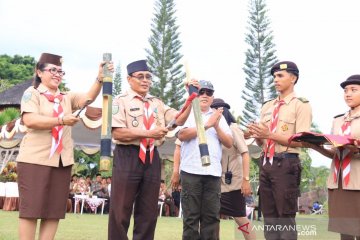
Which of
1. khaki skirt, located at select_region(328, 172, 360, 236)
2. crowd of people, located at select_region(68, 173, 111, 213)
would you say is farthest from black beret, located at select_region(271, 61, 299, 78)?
crowd of people, located at select_region(68, 173, 111, 213)

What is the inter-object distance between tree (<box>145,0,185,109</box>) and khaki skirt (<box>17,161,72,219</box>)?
27518 mm

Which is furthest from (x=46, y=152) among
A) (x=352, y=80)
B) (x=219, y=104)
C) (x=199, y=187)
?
(x=219, y=104)

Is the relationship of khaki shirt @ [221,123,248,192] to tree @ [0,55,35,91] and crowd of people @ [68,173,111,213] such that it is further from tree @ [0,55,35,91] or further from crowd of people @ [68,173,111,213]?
tree @ [0,55,35,91]

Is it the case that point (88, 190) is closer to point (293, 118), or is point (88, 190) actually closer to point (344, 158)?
point (293, 118)

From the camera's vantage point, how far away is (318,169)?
40688mm

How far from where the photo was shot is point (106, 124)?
12.4 feet

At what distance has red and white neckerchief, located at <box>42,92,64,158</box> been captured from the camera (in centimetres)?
443

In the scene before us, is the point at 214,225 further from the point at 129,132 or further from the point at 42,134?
the point at 42,134

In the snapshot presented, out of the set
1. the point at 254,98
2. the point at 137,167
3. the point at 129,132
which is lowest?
the point at 137,167

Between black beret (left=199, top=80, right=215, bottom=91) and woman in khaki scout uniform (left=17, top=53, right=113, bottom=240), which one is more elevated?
black beret (left=199, top=80, right=215, bottom=91)

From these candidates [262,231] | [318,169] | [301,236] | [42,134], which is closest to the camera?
[42,134]

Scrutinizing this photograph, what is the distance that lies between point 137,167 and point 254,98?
28.6 m

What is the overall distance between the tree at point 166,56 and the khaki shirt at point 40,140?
27.4 m

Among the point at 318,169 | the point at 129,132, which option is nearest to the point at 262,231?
the point at 129,132
